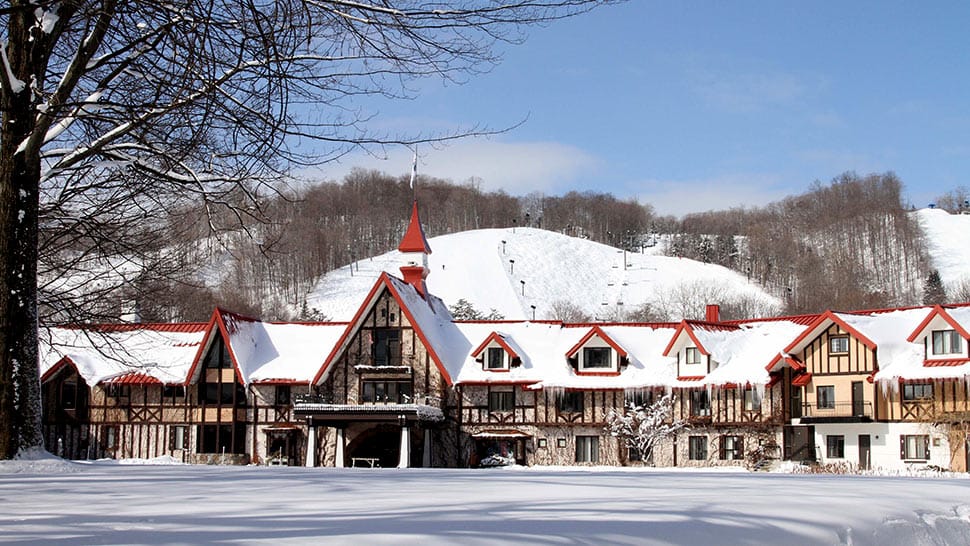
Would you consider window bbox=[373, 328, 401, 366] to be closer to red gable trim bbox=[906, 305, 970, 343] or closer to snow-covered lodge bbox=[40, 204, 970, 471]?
snow-covered lodge bbox=[40, 204, 970, 471]

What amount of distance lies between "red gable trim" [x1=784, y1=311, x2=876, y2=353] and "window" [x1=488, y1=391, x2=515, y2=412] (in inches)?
464

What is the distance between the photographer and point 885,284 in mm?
136500

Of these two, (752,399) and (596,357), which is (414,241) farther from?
(752,399)

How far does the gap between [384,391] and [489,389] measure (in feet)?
15.1

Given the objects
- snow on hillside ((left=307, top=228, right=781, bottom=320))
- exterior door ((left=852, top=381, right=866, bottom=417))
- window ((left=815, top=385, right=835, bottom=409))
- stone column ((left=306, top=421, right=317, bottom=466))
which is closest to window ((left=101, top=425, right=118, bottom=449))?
stone column ((left=306, top=421, right=317, bottom=466))

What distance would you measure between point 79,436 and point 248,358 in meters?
8.45

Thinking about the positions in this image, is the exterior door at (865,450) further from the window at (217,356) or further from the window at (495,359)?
the window at (217,356)

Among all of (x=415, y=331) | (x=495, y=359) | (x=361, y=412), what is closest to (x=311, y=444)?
(x=361, y=412)

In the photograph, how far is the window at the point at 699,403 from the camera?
43375mm

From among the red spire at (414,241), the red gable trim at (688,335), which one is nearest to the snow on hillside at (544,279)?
the red spire at (414,241)

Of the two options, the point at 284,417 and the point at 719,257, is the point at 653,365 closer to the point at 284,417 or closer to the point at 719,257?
the point at 284,417

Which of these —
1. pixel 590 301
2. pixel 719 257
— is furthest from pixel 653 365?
pixel 719 257

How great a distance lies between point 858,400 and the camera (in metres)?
41.9

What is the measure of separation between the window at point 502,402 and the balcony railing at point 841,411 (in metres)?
12.2
